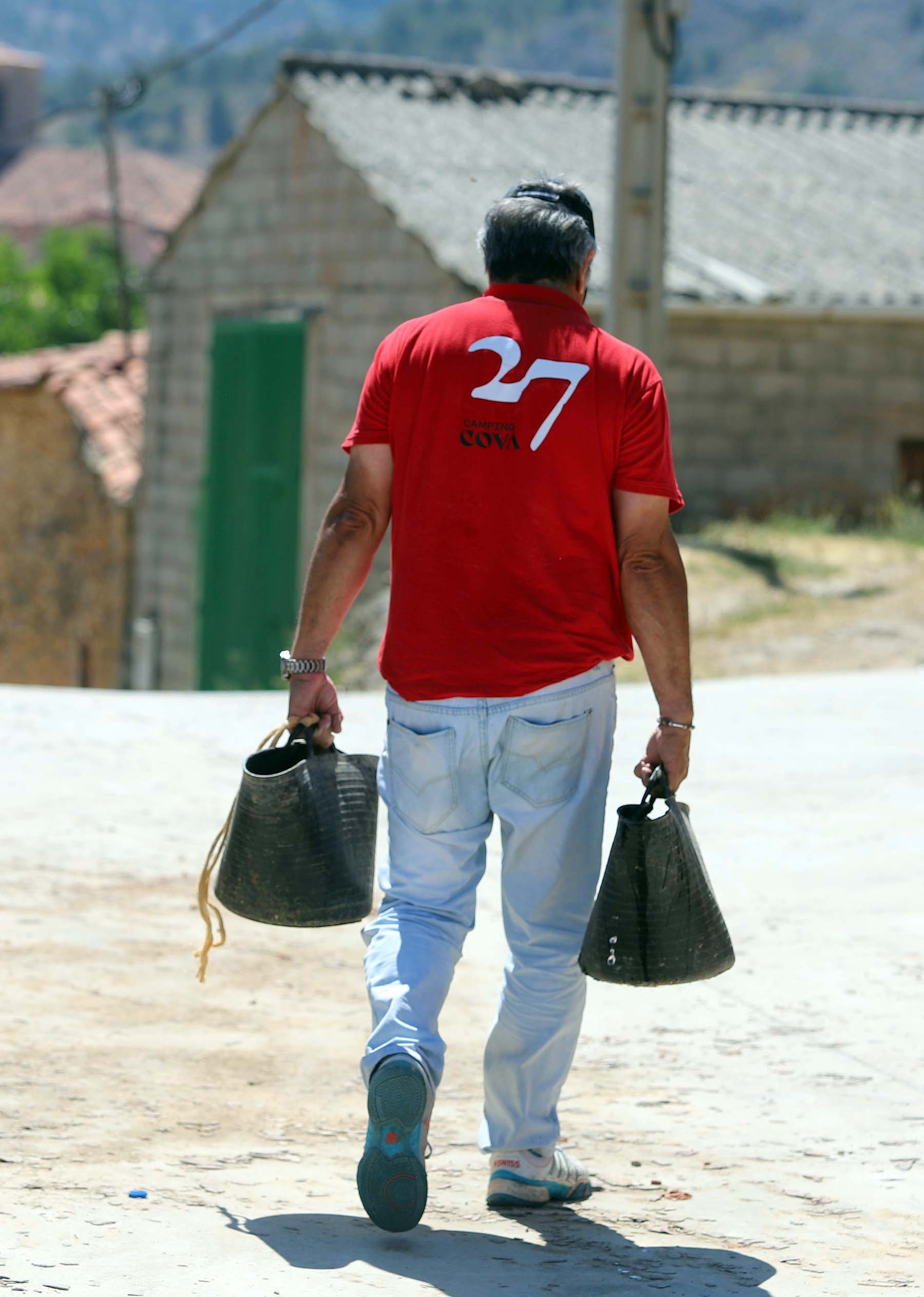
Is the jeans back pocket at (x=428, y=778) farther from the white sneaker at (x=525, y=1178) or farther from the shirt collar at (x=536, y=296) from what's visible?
the shirt collar at (x=536, y=296)

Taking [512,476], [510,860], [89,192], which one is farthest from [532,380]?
[89,192]

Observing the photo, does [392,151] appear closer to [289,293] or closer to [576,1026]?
[289,293]

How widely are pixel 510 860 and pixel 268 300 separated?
45.6ft

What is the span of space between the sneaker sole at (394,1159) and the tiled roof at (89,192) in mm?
90703

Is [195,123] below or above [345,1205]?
above

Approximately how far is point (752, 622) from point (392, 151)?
6.74 m

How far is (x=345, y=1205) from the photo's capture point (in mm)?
3277

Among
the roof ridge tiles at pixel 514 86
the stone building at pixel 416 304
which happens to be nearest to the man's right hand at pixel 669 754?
the stone building at pixel 416 304

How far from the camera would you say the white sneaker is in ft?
10.9

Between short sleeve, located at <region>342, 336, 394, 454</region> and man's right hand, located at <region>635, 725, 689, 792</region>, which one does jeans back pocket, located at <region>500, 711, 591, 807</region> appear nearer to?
man's right hand, located at <region>635, 725, 689, 792</region>

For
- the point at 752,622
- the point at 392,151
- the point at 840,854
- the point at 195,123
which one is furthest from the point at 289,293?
the point at 195,123

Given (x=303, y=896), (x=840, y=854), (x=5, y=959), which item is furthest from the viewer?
(x=840, y=854)

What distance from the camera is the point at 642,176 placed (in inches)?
489

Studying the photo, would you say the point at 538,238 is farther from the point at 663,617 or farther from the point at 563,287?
the point at 663,617
